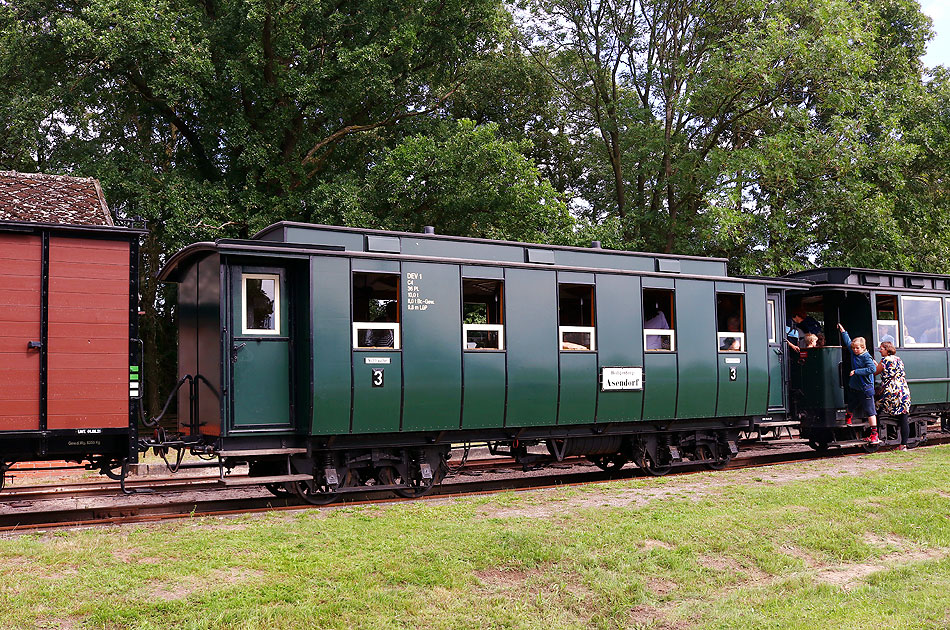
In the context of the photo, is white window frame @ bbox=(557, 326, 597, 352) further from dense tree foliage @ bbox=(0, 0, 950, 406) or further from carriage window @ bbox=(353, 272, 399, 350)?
dense tree foliage @ bbox=(0, 0, 950, 406)

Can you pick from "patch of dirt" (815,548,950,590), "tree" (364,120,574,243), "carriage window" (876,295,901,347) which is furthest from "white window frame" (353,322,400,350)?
"tree" (364,120,574,243)

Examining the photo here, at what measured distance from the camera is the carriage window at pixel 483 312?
11320 millimetres

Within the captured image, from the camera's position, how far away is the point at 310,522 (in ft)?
27.9

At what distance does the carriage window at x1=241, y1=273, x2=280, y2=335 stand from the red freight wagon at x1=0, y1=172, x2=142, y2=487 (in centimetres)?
123

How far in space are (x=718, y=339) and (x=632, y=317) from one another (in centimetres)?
184

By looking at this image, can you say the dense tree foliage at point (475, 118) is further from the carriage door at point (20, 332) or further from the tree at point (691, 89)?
the carriage door at point (20, 332)

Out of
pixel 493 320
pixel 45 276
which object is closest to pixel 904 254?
pixel 493 320

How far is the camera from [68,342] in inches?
367

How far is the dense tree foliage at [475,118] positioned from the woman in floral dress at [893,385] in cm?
679

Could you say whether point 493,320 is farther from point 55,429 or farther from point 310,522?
point 55,429

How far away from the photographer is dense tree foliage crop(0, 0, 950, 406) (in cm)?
2072

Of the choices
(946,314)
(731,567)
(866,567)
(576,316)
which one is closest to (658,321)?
(576,316)

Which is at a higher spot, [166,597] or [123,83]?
[123,83]

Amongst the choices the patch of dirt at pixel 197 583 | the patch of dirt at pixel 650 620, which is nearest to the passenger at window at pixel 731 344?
the patch of dirt at pixel 650 620
